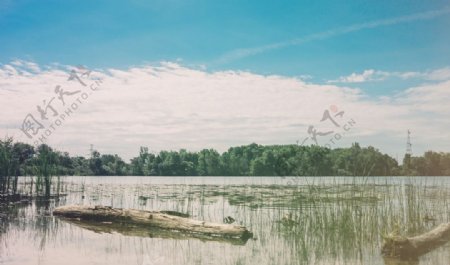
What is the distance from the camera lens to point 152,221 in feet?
38.1

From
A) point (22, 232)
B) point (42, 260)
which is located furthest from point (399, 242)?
point (22, 232)

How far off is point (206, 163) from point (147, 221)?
230 ft

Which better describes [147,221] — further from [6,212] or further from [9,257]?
[6,212]

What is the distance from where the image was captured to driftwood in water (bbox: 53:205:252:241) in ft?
32.7

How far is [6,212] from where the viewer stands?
14.0 metres

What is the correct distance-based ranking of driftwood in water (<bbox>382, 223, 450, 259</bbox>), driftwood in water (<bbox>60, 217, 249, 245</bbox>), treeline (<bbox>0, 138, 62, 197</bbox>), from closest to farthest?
Result: driftwood in water (<bbox>382, 223, 450, 259</bbox>) → driftwood in water (<bbox>60, 217, 249, 245</bbox>) → treeline (<bbox>0, 138, 62, 197</bbox>)

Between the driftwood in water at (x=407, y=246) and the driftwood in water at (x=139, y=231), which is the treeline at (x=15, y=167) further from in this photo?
the driftwood in water at (x=407, y=246)

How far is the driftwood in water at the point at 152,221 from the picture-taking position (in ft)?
32.7

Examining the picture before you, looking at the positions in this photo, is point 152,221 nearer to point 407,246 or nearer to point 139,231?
point 139,231

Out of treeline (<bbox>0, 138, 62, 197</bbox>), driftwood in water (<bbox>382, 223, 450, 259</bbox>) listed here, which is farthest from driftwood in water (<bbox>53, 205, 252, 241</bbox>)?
treeline (<bbox>0, 138, 62, 197</bbox>)

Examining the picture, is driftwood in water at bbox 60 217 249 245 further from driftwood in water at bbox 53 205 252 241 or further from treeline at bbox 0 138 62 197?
treeline at bbox 0 138 62 197

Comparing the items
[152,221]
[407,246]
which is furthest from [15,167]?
[407,246]

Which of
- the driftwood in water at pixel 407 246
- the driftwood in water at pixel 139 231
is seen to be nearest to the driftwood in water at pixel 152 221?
the driftwood in water at pixel 139 231

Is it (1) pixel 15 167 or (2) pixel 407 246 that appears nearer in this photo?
(2) pixel 407 246
